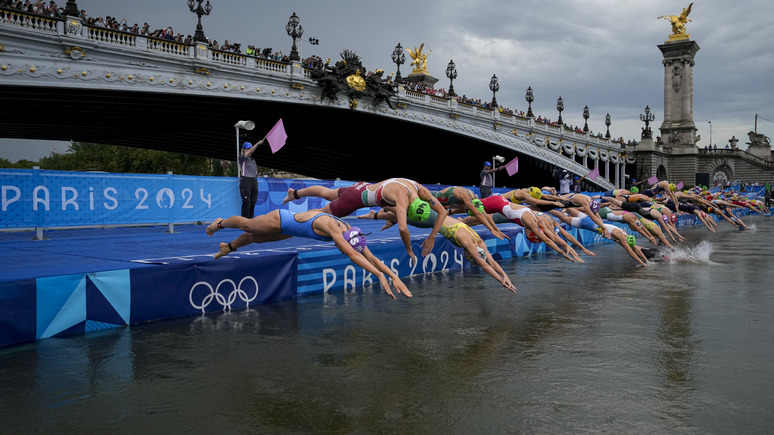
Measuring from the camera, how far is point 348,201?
1038 centimetres

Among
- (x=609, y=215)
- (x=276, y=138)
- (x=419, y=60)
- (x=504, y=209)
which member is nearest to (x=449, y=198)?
(x=504, y=209)

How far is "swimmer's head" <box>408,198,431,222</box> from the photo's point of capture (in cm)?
1045

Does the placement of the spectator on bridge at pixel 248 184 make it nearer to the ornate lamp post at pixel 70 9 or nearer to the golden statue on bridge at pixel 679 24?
the ornate lamp post at pixel 70 9

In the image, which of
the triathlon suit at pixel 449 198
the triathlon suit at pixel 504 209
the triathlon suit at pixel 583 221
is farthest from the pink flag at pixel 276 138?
the triathlon suit at pixel 583 221

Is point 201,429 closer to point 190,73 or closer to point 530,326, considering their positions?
point 530,326

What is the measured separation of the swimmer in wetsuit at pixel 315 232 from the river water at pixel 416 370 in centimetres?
96

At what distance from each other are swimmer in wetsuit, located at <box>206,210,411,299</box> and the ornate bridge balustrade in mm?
28176

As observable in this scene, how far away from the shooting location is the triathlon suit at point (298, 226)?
9055 millimetres

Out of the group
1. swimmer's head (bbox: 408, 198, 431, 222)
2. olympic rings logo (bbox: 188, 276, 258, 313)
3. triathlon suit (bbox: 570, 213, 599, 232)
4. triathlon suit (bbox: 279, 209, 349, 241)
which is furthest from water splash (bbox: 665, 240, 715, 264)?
olympic rings logo (bbox: 188, 276, 258, 313)

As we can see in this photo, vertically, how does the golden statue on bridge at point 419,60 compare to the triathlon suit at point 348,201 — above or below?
above

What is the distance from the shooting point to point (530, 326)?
8773 mm

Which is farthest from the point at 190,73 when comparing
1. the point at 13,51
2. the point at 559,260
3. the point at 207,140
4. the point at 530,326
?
the point at 530,326

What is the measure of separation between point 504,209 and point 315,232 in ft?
23.4

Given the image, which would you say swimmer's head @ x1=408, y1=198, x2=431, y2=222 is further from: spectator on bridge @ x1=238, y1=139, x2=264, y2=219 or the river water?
spectator on bridge @ x1=238, y1=139, x2=264, y2=219
